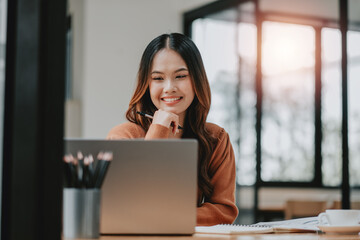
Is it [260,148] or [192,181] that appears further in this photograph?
[260,148]

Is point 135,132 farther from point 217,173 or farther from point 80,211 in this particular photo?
point 80,211

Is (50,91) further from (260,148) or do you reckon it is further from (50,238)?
(260,148)

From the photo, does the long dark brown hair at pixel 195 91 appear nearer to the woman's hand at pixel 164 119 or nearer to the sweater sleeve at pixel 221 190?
the sweater sleeve at pixel 221 190

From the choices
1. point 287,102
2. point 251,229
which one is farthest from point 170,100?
point 287,102

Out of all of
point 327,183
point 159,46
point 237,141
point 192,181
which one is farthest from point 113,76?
point 192,181

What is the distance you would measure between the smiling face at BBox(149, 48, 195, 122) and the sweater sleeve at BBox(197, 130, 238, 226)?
23cm

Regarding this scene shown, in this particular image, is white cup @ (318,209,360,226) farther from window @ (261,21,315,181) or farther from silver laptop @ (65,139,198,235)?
window @ (261,21,315,181)

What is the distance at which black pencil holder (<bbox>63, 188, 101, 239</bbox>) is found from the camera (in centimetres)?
113

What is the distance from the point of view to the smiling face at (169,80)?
82.1 inches

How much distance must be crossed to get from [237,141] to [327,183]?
1.10 m

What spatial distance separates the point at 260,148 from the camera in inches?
207

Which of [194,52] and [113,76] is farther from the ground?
[113,76]

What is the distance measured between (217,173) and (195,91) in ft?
1.06

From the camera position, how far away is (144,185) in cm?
128
